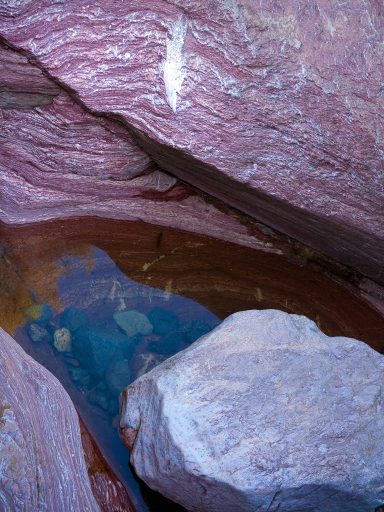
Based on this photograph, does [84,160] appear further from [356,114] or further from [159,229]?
[356,114]

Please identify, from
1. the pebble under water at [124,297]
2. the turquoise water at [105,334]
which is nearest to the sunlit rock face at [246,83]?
the pebble under water at [124,297]

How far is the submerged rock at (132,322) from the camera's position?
3049 millimetres

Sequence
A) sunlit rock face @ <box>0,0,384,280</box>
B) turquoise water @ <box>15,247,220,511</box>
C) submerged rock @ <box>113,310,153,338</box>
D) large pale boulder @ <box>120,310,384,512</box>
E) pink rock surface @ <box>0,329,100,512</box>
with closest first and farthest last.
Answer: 1. pink rock surface @ <box>0,329,100,512</box>
2. large pale boulder @ <box>120,310,384,512</box>
3. sunlit rock face @ <box>0,0,384,280</box>
4. turquoise water @ <box>15,247,220,511</box>
5. submerged rock @ <box>113,310,153,338</box>

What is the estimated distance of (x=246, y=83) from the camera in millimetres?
2744

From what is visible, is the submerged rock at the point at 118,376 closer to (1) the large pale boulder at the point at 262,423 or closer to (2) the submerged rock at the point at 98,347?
(2) the submerged rock at the point at 98,347

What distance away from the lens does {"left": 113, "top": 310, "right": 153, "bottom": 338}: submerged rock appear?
3.05 meters

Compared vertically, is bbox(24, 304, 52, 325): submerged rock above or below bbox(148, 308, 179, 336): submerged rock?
below

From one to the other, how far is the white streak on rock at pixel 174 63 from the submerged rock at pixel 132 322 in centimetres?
89

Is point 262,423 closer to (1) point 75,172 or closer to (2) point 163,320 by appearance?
(2) point 163,320

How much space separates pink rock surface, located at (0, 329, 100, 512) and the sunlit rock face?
1.11m

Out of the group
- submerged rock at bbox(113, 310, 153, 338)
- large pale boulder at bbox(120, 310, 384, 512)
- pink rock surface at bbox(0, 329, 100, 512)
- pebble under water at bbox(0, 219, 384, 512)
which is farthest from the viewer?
submerged rock at bbox(113, 310, 153, 338)

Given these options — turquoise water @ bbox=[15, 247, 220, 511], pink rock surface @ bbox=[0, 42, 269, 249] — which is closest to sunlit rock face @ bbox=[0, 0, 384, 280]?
pink rock surface @ bbox=[0, 42, 269, 249]

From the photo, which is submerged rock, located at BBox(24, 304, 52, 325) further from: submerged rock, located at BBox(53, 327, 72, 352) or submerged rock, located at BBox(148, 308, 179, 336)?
submerged rock, located at BBox(148, 308, 179, 336)

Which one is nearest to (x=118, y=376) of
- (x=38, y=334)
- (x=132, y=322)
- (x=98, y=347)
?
(x=98, y=347)
